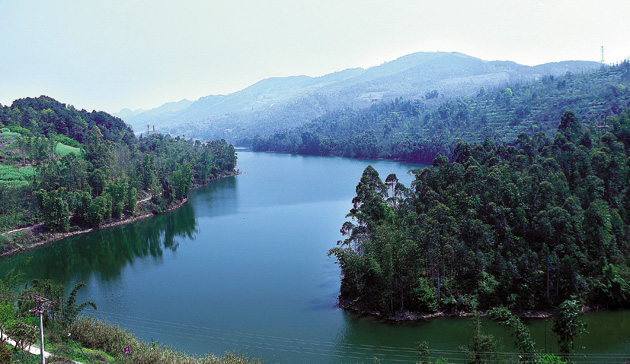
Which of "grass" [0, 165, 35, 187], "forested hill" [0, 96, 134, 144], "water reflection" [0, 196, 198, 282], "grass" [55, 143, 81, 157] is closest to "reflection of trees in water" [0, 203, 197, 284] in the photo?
"water reflection" [0, 196, 198, 282]

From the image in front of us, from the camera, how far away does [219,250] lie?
991 inches

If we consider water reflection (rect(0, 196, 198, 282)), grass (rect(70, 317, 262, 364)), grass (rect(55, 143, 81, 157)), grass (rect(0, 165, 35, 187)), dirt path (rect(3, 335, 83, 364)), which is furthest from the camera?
grass (rect(55, 143, 81, 157))

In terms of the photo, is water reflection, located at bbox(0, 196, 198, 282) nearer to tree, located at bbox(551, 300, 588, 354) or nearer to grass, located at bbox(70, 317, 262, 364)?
grass, located at bbox(70, 317, 262, 364)

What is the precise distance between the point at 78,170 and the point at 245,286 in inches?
749

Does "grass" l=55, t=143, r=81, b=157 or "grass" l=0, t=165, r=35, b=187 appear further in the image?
"grass" l=55, t=143, r=81, b=157

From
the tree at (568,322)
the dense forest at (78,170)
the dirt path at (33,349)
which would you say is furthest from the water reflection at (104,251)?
the tree at (568,322)

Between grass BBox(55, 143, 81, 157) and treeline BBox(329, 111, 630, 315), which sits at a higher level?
grass BBox(55, 143, 81, 157)

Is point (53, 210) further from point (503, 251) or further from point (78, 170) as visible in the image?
point (503, 251)

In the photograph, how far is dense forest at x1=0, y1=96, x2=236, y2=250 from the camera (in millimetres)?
27812

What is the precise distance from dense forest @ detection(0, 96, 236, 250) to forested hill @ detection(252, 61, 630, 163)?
73.8 ft

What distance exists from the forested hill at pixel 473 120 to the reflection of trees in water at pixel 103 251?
109 ft

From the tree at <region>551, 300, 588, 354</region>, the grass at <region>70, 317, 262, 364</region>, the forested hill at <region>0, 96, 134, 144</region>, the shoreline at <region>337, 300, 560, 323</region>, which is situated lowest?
the shoreline at <region>337, 300, 560, 323</region>

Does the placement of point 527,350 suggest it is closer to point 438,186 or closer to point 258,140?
point 438,186

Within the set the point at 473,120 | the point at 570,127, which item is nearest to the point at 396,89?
the point at 473,120
